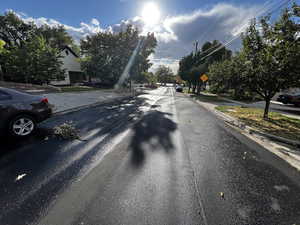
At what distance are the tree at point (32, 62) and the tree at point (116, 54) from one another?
20.3 feet

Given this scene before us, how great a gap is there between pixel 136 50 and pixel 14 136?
64.8 ft

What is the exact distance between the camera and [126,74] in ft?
66.5

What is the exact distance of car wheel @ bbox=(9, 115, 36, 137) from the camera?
134 inches

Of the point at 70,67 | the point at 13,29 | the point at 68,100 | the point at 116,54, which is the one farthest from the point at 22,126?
the point at 13,29

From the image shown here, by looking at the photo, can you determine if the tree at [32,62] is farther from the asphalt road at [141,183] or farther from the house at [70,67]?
the asphalt road at [141,183]

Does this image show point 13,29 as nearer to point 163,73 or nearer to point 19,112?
point 19,112

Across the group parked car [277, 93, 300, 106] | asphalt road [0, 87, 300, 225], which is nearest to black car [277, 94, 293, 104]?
parked car [277, 93, 300, 106]

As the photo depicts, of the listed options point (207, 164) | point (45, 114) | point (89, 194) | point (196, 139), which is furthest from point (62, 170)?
point (196, 139)

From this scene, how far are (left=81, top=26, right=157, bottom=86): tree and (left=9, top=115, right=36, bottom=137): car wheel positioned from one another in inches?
690

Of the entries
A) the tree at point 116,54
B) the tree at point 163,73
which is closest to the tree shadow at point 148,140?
the tree at point 116,54

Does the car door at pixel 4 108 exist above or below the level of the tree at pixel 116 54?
below

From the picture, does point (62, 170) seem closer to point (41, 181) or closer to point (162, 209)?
point (41, 181)

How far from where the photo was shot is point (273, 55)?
17.6 ft

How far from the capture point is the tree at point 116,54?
19578 mm
